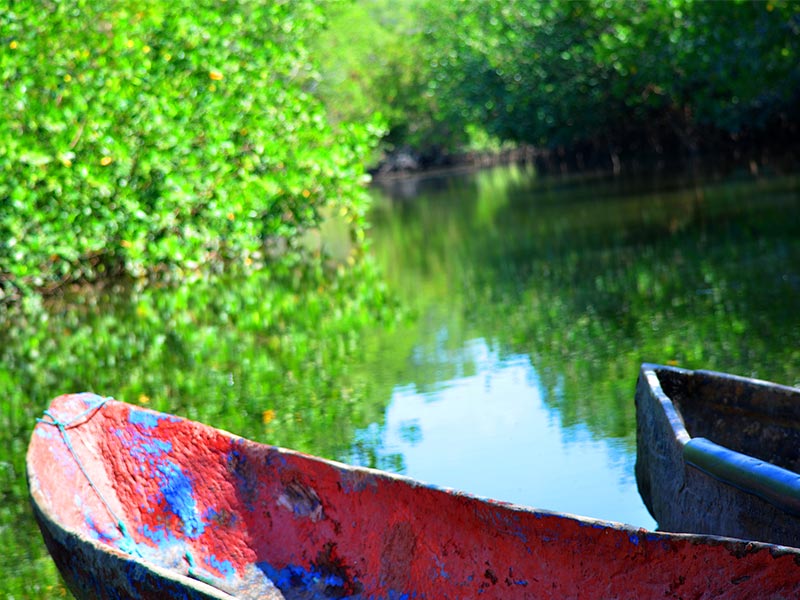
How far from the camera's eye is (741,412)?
5543 mm

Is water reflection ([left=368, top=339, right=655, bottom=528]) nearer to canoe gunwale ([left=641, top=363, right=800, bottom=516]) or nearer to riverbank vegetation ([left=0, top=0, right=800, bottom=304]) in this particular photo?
canoe gunwale ([left=641, top=363, right=800, bottom=516])

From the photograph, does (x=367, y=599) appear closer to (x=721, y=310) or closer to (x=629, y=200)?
(x=721, y=310)

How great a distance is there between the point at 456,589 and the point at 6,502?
379 cm

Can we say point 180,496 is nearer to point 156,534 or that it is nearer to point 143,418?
point 156,534

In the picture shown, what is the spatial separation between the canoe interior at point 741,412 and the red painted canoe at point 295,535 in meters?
1.68

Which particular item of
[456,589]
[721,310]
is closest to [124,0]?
[721,310]

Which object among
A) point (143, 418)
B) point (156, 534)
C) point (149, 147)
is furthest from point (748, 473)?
point (149, 147)

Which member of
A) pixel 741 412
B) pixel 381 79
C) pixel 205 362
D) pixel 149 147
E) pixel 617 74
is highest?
pixel 381 79

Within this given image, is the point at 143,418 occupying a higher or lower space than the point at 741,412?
higher

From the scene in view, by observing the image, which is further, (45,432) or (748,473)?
(45,432)

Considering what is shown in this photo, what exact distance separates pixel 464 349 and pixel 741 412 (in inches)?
199

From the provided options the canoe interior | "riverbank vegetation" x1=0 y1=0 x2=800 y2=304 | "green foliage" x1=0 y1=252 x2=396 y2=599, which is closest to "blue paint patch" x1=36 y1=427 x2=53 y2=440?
"green foliage" x1=0 y1=252 x2=396 y2=599

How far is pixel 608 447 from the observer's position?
7.03 meters

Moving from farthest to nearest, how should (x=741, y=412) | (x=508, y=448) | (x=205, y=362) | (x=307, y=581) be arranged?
(x=205, y=362) → (x=508, y=448) → (x=741, y=412) → (x=307, y=581)
